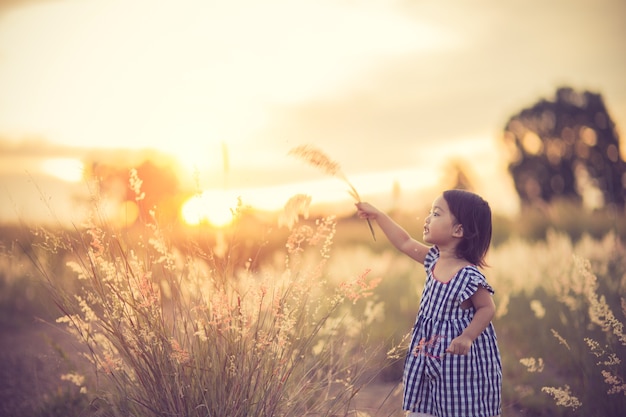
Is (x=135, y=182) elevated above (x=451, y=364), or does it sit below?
above

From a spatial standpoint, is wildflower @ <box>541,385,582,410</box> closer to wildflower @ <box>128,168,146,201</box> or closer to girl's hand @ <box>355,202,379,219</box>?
girl's hand @ <box>355,202,379,219</box>

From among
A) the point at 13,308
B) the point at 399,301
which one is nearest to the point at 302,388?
the point at 399,301

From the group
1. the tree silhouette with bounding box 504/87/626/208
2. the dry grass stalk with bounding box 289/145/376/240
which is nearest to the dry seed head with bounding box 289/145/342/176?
the dry grass stalk with bounding box 289/145/376/240

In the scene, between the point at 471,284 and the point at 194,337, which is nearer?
the point at 471,284

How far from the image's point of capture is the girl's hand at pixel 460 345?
2551mm

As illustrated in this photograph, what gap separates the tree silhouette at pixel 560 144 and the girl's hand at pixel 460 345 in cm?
2858

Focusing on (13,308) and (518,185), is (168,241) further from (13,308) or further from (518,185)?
(518,185)

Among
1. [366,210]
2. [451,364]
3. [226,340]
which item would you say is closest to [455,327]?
[451,364]

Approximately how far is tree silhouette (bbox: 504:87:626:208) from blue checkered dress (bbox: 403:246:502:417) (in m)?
28.3

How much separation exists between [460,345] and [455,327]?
10.1 inches

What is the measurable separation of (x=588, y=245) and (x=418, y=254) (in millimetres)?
4588

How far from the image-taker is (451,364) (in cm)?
279

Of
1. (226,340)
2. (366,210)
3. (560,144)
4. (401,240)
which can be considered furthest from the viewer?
(560,144)

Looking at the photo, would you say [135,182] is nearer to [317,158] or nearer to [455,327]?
[317,158]
